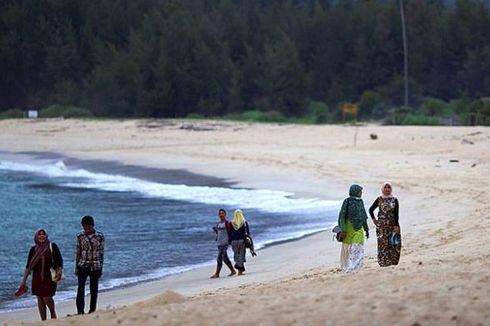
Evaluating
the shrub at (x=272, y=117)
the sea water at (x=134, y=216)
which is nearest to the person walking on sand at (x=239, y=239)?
the sea water at (x=134, y=216)

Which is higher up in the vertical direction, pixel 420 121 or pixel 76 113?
pixel 76 113

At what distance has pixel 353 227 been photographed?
12.5m

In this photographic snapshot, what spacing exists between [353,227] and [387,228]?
40 cm

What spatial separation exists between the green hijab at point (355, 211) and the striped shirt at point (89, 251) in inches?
110

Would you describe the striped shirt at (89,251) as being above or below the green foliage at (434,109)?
below

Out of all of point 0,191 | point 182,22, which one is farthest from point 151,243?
point 182,22

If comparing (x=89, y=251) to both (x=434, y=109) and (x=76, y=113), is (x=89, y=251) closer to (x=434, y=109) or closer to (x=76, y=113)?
(x=434, y=109)

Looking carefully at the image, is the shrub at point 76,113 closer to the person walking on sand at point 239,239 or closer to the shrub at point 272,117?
the shrub at point 272,117

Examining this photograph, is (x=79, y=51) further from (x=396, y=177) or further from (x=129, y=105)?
(x=396, y=177)

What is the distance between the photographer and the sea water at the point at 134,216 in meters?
17.5

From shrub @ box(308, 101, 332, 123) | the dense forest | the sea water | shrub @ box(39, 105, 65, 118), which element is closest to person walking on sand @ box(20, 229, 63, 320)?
the sea water

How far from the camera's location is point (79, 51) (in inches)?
2844

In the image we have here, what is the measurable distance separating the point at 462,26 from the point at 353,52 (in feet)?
21.9

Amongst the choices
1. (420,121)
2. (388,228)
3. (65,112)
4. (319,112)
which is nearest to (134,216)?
(388,228)
